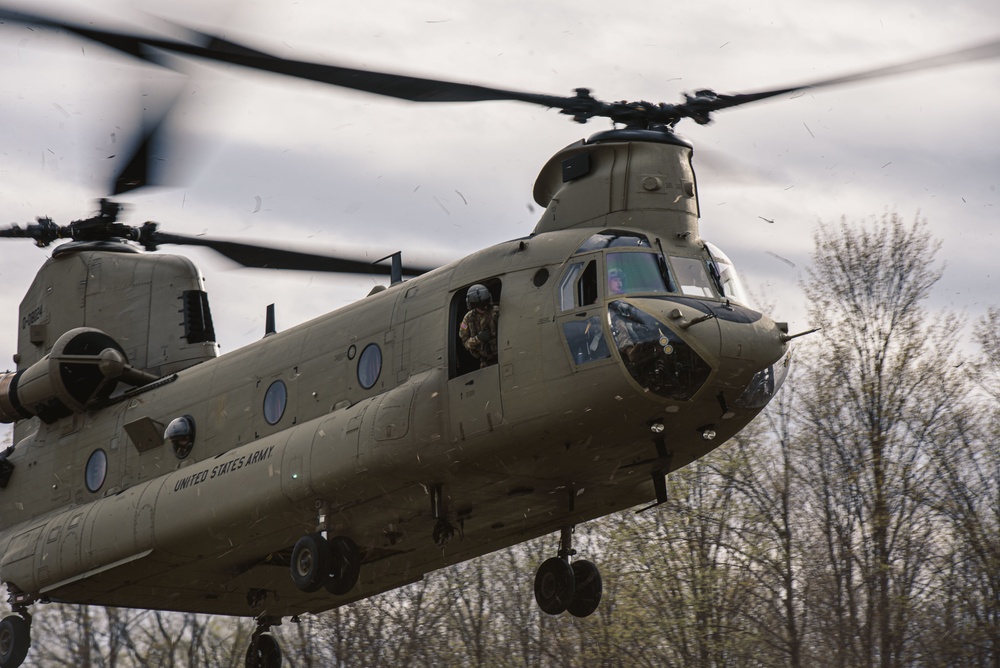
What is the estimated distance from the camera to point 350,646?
32469mm

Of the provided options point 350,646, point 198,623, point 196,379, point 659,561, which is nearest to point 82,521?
point 196,379

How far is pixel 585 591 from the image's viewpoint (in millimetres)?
15281

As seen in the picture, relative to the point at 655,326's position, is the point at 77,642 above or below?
above

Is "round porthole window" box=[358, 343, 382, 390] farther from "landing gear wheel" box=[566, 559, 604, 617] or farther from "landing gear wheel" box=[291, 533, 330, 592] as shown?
"landing gear wheel" box=[566, 559, 604, 617]

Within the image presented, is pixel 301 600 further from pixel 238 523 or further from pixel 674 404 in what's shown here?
pixel 674 404

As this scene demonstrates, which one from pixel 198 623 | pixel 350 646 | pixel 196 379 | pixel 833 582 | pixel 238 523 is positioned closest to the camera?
pixel 238 523

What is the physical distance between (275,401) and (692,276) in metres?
5.09

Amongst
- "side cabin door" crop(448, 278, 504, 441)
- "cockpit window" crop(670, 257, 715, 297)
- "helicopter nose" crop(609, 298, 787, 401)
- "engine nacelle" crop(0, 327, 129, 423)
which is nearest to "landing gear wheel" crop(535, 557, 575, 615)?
"side cabin door" crop(448, 278, 504, 441)

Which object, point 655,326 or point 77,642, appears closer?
point 655,326

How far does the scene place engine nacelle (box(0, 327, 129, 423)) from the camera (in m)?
17.6

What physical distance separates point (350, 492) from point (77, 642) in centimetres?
2721

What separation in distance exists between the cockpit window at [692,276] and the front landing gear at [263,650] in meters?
8.26

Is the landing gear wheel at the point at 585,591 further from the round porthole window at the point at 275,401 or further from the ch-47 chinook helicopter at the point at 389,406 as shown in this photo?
the round porthole window at the point at 275,401

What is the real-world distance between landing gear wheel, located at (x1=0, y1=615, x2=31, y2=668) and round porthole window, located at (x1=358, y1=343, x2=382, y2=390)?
6689 millimetres
